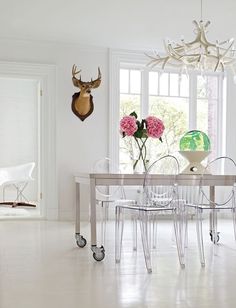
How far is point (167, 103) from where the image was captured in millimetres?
→ 7371

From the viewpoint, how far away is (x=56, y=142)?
6.70 metres

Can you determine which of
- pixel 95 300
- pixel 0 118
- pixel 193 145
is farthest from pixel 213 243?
pixel 0 118

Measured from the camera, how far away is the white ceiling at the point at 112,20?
16.8 ft

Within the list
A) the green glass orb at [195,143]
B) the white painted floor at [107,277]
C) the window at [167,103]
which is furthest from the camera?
the window at [167,103]

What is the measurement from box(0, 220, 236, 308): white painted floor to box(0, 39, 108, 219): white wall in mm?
1841

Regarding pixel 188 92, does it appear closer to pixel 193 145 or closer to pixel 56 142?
pixel 56 142

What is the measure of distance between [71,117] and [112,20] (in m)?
1.71

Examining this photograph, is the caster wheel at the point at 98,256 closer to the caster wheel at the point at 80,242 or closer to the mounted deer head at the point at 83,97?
the caster wheel at the point at 80,242

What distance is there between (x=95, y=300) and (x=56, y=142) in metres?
4.24

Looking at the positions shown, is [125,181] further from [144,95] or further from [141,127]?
[144,95]

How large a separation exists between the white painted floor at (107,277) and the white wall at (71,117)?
1.84m

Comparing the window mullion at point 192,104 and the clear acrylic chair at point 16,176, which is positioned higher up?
Answer: the window mullion at point 192,104

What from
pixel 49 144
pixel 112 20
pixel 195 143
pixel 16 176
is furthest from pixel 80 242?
pixel 16 176

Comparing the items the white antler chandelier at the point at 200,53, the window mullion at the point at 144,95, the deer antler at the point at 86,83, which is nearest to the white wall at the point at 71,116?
the deer antler at the point at 86,83
